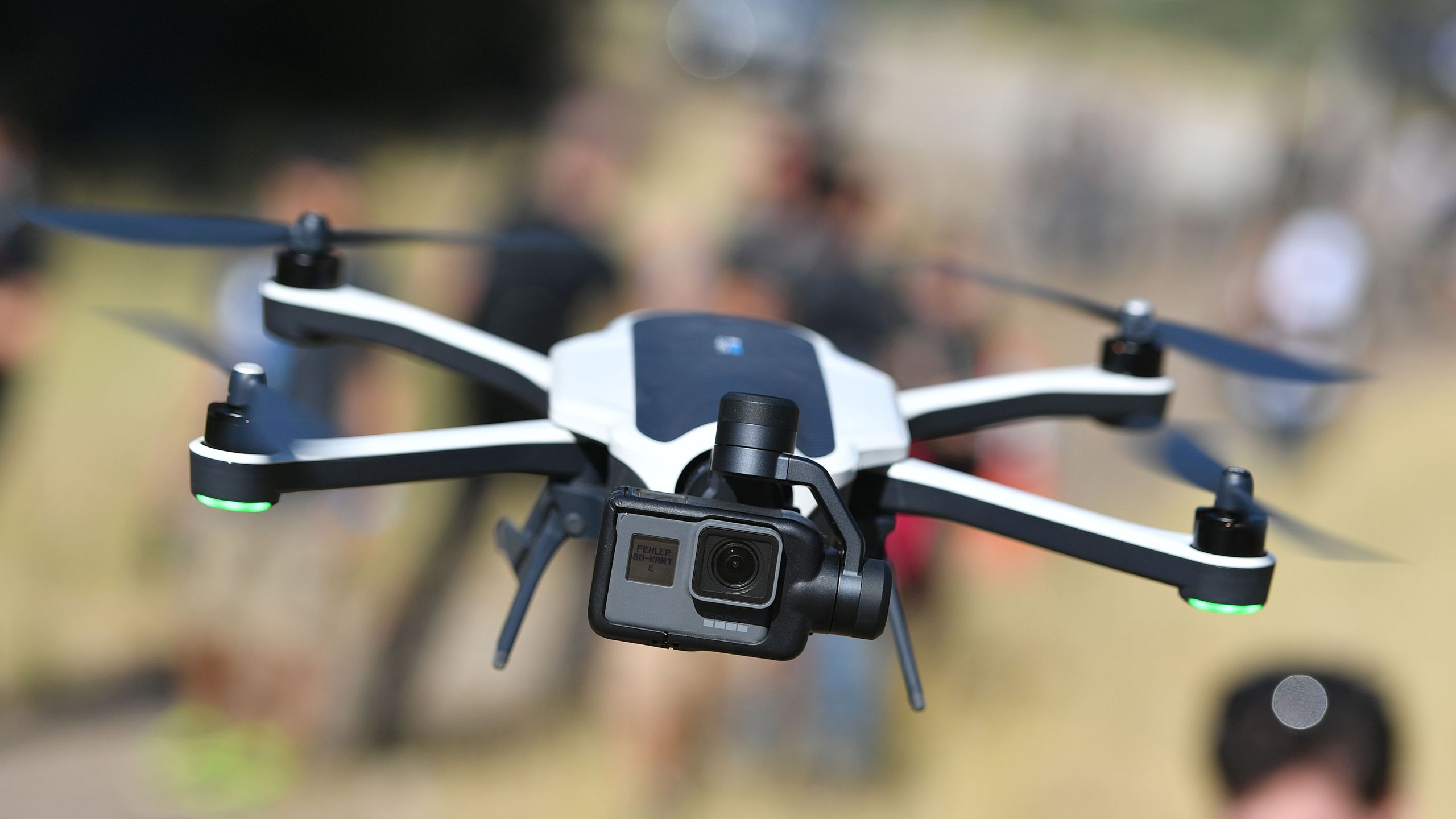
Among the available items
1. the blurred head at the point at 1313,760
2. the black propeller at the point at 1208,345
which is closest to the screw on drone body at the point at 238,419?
the black propeller at the point at 1208,345

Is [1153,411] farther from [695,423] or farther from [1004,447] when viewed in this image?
[1004,447]

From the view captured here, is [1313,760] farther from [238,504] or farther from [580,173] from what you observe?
[580,173]

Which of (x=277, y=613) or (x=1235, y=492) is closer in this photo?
(x=1235, y=492)

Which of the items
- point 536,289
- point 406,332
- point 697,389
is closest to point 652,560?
point 697,389

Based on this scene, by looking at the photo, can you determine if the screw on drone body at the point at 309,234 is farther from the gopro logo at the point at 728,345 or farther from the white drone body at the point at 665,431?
the gopro logo at the point at 728,345

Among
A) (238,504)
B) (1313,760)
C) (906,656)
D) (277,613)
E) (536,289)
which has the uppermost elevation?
(238,504)

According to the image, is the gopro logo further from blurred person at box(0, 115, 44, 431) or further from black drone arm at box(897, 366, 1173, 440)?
blurred person at box(0, 115, 44, 431)
